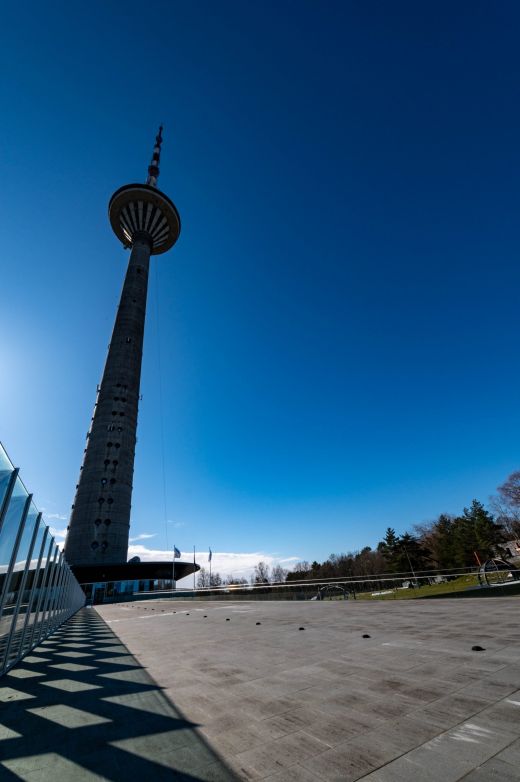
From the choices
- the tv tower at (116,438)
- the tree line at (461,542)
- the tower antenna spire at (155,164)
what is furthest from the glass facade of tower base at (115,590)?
the tower antenna spire at (155,164)

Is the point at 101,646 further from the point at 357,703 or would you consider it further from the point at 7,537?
the point at 357,703

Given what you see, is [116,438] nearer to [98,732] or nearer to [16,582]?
[16,582]

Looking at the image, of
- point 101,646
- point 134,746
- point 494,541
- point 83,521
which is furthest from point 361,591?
point 494,541

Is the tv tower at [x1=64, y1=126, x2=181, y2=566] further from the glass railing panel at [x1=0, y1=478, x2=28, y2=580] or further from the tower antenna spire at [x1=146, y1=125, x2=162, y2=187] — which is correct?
the glass railing panel at [x1=0, y1=478, x2=28, y2=580]

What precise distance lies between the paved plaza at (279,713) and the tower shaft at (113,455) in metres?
53.0

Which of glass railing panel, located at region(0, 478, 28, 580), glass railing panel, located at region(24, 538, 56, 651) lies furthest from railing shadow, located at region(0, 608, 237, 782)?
glass railing panel, located at region(24, 538, 56, 651)

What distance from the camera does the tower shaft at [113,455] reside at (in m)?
54.4

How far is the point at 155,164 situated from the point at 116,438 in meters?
81.1

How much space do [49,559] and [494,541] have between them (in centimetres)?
7803

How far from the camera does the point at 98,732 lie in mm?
3834

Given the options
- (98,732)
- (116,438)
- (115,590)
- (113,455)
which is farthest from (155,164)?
(98,732)

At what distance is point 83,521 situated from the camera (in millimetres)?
54750

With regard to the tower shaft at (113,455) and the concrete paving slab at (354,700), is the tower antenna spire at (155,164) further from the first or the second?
the concrete paving slab at (354,700)

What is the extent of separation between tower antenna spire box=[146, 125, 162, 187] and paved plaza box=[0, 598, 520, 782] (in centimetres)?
10580
